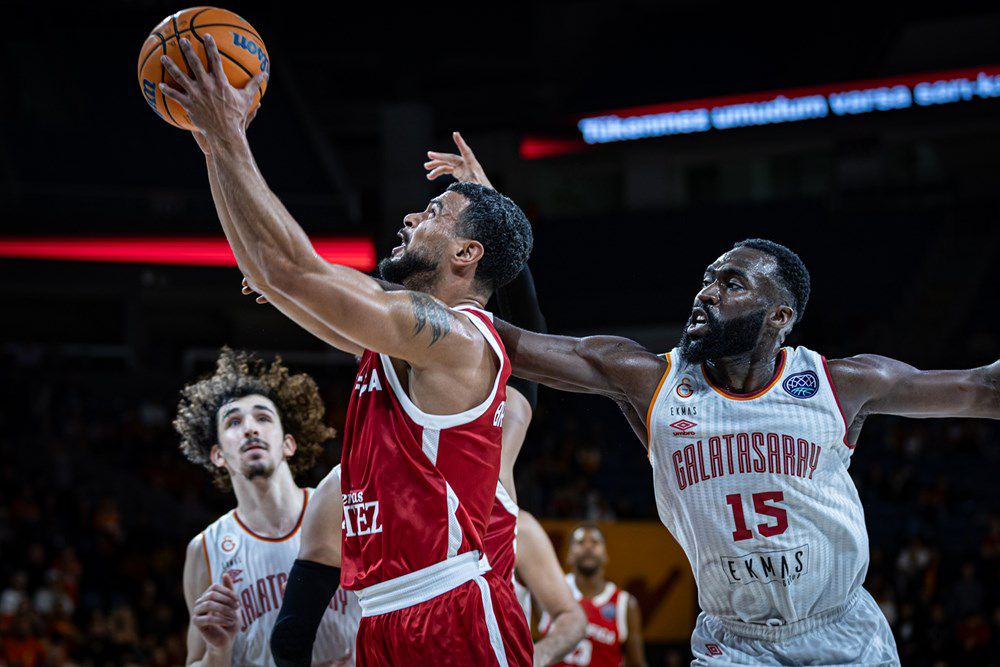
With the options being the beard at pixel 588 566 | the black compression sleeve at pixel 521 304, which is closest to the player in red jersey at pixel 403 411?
the black compression sleeve at pixel 521 304

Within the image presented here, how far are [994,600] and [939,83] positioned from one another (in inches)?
470

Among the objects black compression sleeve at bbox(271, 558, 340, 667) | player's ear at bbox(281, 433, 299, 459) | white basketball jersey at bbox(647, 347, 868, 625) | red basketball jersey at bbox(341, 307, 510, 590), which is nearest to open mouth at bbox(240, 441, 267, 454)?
player's ear at bbox(281, 433, 299, 459)

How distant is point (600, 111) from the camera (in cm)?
2203

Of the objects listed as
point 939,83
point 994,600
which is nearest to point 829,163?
point 939,83

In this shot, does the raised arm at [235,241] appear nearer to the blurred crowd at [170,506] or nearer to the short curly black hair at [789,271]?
the short curly black hair at [789,271]

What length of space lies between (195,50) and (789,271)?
2064 mm

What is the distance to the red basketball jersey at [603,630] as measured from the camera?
830 cm

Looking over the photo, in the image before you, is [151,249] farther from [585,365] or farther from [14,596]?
[585,365]

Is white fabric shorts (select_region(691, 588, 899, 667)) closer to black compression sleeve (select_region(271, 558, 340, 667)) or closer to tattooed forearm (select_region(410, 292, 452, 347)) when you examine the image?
black compression sleeve (select_region(271, 558, 340, 667))

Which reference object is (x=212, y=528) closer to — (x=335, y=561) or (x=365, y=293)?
(x=335, y=561)

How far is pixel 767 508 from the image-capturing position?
354cm

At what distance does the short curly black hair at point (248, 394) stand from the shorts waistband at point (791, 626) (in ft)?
7.29

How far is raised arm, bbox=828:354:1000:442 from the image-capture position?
12.0ft

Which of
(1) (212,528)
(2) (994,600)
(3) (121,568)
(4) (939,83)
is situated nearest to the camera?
(1) (212,528)
